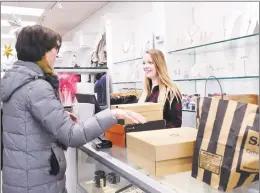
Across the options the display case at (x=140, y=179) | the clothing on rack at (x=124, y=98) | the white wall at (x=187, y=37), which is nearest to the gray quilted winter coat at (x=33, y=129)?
the display case at (x=140, y=179)

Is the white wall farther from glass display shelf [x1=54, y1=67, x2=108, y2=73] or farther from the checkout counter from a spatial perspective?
the checkout counter

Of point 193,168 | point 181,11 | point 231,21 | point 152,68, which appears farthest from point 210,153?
point 181,11

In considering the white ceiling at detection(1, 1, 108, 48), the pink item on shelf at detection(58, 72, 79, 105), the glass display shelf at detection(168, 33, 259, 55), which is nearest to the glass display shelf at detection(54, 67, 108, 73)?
the pink item on shelf at detection(58, 72, 79, 105)

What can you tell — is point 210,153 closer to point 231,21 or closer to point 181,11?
point 231,21

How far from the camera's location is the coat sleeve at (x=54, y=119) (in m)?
1.08

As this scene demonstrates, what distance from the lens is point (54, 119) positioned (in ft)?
3.54

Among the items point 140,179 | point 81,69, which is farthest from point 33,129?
point 81,69

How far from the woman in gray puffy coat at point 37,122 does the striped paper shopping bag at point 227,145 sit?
388mm

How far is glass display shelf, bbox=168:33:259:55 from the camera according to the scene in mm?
2588

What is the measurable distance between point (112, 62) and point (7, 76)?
153 inches

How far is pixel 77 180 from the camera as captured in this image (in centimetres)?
189

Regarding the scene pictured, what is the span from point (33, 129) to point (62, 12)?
5.41m

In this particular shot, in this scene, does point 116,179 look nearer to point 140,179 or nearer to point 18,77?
point 140,179

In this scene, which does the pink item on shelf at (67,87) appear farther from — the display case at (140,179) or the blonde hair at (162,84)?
the blonde hair at (162,84)
